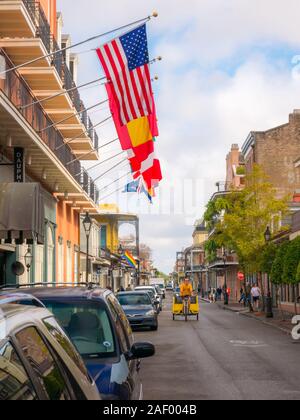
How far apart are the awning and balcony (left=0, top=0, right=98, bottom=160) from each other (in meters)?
3.27

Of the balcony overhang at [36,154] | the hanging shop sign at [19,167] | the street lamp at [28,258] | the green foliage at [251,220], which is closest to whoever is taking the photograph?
the balcony overhang at [36,154]

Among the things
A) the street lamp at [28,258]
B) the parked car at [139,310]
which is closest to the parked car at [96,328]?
the street lamp at [28,258]

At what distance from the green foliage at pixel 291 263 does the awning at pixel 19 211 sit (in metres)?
12.8

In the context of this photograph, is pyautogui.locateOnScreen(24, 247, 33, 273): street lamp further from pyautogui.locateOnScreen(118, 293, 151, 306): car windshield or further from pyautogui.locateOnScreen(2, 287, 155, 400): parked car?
pyautogui.locateOnScreen(2, 287, 155, 400): parked car

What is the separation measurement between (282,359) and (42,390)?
14396 mm

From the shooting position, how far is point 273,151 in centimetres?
5938

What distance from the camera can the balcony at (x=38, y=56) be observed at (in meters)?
20.8

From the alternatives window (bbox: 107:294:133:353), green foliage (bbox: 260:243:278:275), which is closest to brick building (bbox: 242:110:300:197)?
green foliage (bbox: 260:243:278:275)

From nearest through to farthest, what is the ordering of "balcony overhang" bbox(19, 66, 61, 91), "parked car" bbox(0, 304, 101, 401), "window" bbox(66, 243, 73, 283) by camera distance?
"parked car" bbox(0, 304, 101, 401)
"balcony overhang" bbox(19, 66, 61, 91)
"window" bbox(66, 243, 73, 283)

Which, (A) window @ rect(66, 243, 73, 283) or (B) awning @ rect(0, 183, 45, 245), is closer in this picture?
(B) awning @ rect(0, 183, 45, 245)

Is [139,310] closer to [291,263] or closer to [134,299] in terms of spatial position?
[134,299]

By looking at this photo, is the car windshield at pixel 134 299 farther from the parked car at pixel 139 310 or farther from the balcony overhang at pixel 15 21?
the balcony overhang at pixel 15 21

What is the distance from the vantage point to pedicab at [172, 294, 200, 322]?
35119 mm

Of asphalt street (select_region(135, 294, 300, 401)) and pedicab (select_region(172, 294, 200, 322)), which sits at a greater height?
pedicab (select_region(172, 294, 200, 322))
